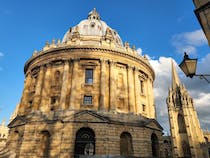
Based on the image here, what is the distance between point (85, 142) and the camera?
23.3 metres

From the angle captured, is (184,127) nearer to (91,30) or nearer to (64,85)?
(91,30)

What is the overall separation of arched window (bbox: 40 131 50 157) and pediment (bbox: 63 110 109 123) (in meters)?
3.26

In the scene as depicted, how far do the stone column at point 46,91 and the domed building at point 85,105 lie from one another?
5.1 inches

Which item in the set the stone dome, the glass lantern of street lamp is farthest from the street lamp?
the stone dome

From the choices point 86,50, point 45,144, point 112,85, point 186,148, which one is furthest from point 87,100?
point 186,148

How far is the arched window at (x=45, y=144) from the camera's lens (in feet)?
76.3

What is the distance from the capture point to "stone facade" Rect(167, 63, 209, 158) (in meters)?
59.7

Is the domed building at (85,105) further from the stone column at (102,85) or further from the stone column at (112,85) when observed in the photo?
the stone column at (112,85)

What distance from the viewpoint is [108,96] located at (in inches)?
1030

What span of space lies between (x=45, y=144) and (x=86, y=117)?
6072mm

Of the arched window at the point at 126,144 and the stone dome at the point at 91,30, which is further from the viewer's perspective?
the stone dome at the point at 91,30

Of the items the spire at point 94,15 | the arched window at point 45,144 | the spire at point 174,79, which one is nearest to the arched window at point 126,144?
the arched window at point 45,144

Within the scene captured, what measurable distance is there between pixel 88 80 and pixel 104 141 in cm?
895

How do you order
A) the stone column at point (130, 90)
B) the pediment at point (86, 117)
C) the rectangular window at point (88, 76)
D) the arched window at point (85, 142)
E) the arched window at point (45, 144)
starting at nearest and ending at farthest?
the arched window at point (85, 142)
the arched window at point (45, 144)
the pediment at point (86, 117)
the stone column at point (130, 90)
the rectangular window at point (88, 76)
